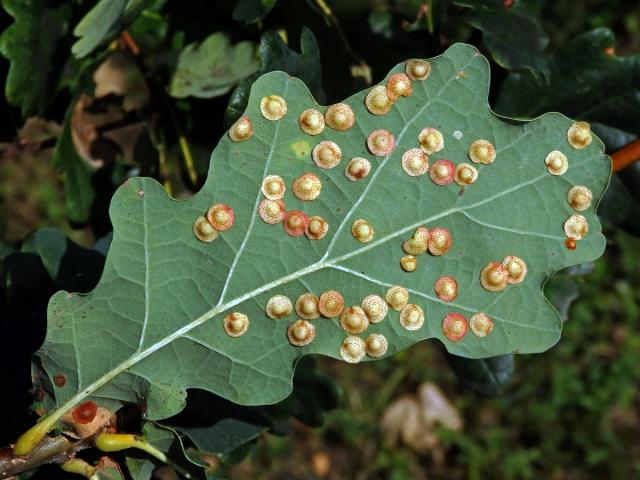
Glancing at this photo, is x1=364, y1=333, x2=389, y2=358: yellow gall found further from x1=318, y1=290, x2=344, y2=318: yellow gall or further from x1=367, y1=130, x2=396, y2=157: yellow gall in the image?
x1=367, y1=130, x2=396, y2=157: yellow gall

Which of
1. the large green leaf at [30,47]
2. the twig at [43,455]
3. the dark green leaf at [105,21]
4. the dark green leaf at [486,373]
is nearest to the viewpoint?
the twig at [43,455]

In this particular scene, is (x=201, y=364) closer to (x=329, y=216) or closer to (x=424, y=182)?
(x=329, y=216)

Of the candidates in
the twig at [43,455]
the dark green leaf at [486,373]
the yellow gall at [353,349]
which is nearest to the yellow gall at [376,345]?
the yellow gall at [353,349]

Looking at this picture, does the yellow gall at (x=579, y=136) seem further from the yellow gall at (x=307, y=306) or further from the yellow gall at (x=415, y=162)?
the yellow gall at (x=307, y=306)

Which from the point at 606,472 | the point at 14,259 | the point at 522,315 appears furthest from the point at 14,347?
the point at 606,472

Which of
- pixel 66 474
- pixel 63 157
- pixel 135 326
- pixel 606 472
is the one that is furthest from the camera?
pixel 606 472

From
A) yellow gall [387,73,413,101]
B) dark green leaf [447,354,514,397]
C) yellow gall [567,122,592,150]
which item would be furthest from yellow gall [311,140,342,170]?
dark green leaf [447,354,514,397]
